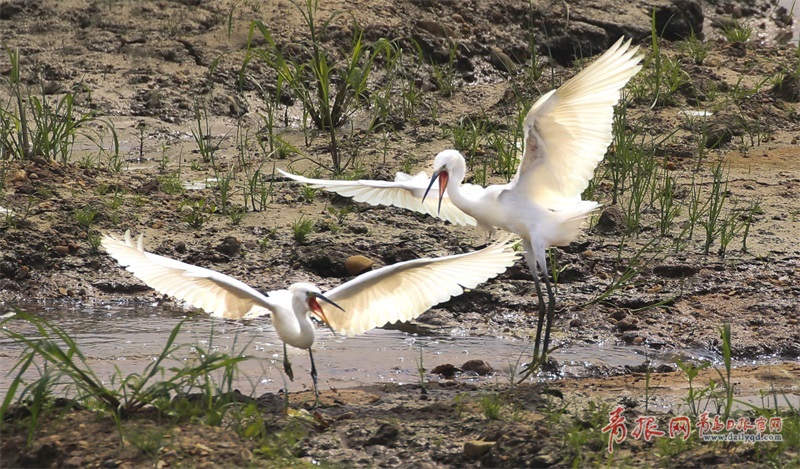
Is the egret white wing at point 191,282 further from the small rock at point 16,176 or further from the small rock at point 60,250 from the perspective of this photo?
the small rock at point 16,176

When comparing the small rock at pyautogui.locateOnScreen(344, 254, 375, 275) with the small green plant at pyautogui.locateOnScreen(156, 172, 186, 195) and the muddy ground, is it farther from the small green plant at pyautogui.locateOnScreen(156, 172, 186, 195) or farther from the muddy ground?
the small green plant at pyautogui.locateOnScreen(156, 172, 186, 195)

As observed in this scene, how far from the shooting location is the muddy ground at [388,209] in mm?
4211

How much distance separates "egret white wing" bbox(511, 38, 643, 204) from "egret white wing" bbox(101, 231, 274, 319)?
4.74 feet

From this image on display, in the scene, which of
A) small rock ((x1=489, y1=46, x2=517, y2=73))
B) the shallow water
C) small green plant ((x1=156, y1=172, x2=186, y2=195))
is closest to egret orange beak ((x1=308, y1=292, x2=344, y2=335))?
the shallow water

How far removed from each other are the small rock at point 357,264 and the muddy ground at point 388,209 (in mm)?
100

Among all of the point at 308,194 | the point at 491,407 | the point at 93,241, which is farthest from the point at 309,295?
the point at 308,194

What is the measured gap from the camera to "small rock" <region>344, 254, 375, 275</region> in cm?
639

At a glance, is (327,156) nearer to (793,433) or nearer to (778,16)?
(793,433)

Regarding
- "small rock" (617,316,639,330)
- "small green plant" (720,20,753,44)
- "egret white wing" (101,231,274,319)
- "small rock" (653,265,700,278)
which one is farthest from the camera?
"small green plant" (720,20,753,44)

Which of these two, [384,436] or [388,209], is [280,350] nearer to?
[384,436]

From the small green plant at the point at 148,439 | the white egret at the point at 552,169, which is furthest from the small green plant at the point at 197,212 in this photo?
the small green plant at the point at 148,439

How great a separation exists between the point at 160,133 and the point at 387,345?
371cm

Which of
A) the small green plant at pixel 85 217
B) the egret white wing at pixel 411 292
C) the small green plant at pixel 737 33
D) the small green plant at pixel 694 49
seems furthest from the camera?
the small green plant at pixel 737 33
